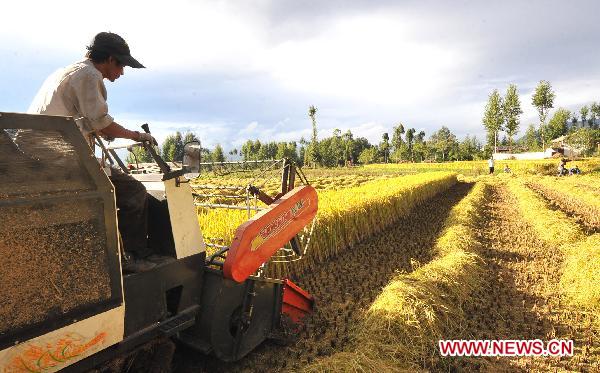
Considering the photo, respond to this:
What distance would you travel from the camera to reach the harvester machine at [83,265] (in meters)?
1.87

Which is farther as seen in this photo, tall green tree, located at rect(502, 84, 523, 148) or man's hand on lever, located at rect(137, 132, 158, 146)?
tall green tree, located at rect(502, 84, 523, 148)

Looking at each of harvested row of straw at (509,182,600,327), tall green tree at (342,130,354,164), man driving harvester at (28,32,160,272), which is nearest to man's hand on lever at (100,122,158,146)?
man driving harvester at (28,32,160,272)

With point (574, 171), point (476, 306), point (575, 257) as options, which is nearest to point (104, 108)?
point (476, 306)

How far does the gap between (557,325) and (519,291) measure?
1117mm

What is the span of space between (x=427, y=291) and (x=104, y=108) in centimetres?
432

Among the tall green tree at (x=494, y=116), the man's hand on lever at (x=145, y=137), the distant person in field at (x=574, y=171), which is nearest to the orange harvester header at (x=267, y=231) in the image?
the man's hand on lever at (x=145, y=137)

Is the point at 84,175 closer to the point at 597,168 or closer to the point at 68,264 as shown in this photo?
the point at 68,264

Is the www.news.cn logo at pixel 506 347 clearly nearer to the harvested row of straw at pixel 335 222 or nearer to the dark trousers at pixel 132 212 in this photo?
the harvested row of straw at pixel 335 222

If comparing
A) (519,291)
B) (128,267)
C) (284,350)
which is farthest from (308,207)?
(519,291)

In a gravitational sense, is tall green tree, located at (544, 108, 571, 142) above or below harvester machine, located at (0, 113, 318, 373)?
above

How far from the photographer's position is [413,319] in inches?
168

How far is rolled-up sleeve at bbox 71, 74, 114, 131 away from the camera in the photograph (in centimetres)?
240

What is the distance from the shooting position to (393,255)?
788 centimetres

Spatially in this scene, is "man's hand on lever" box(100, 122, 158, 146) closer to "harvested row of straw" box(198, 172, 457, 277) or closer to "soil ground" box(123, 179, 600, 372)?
"soil ground" box(123, 179, 600, 372)
